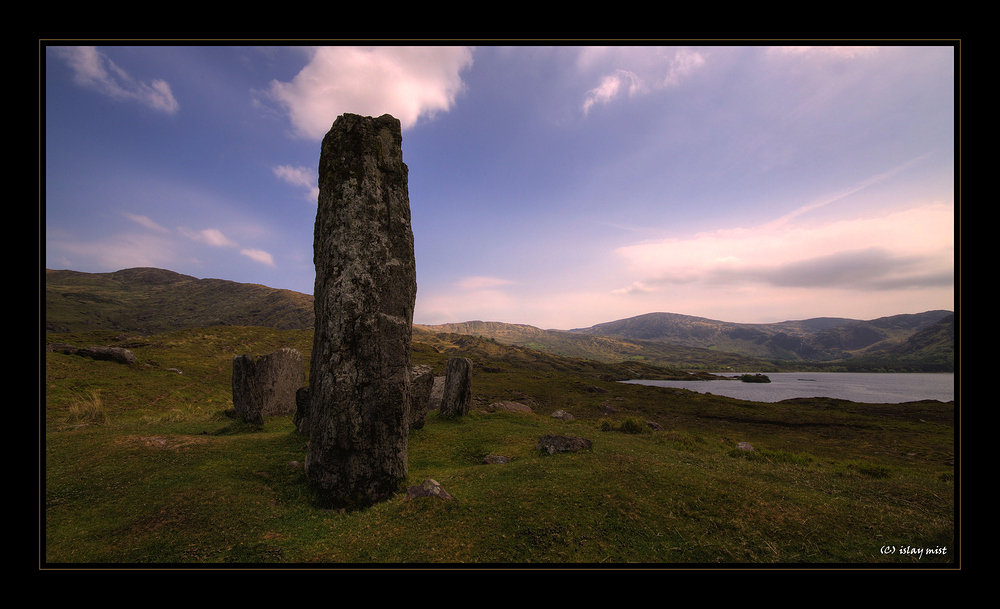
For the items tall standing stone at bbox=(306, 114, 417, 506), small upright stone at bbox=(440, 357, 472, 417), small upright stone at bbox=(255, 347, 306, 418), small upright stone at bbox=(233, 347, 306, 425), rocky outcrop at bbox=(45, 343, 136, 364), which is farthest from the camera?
rocky outcrop at bbox=(45, 343, 136, 364)

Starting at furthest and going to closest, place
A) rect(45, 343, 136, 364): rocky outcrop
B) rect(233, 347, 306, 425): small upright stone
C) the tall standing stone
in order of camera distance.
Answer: rect(45, 343, 136, 364): rocky outcrop → rect(233, 347, 306, 425): small upright stone → the tall standing stone

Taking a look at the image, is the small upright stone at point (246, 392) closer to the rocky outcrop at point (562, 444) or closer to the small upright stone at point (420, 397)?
the small upright stone at point (420, 397)

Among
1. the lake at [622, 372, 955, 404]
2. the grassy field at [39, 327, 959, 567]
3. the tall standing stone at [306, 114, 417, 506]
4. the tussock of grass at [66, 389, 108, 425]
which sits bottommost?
the lake at [622, 372, 955, 404]

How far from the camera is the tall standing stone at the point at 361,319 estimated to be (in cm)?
812

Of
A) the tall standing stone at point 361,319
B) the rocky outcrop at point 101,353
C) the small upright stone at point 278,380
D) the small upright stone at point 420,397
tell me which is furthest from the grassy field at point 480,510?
the rocky outcrop at point 101,353

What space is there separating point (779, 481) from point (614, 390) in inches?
1672

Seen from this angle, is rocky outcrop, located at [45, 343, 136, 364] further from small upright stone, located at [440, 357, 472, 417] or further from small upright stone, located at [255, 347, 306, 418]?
small upright stone, located at [440, 357, 472, 417]

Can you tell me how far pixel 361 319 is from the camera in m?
8.42

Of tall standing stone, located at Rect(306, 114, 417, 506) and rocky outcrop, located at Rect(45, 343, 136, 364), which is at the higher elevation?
tall standing stone, located at Rect(306, 114, 417, 506)

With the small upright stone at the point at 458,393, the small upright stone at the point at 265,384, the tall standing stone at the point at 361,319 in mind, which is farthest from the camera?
the small upright stone at the point at 458,393

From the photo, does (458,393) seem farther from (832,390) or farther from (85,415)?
(832,390)

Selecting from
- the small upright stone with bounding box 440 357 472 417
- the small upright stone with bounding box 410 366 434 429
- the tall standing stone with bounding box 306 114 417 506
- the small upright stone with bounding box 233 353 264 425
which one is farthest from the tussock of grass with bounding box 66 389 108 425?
the small upright stone with bounding box 440 357 472 417

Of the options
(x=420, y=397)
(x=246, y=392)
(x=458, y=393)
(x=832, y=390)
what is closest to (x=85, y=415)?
(x=246, y=392)

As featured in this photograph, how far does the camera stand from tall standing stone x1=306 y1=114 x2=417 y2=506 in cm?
812
